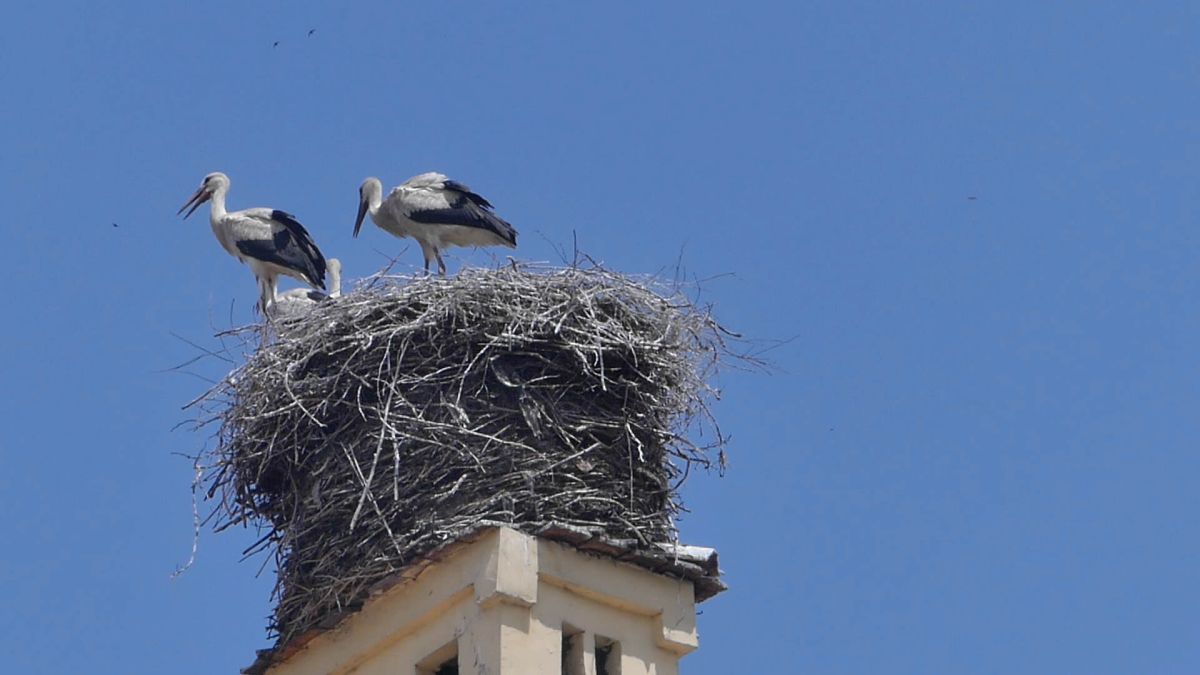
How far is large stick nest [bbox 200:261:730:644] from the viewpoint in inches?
497

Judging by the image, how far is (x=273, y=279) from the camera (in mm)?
18609

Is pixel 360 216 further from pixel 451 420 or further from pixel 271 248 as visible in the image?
pixel 451 420

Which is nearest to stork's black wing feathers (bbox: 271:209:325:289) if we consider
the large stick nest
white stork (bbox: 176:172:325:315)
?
white stork (bbox: 176:172:325:315)

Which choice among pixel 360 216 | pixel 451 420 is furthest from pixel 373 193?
pixel 451 420

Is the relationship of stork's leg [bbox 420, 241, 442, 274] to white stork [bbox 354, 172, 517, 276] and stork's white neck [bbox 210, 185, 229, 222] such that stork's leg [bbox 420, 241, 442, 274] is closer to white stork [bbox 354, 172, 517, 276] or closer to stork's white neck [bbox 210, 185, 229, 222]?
white stork [bbox 354, 172, 517, 276]

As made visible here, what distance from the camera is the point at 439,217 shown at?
17594 millimetres

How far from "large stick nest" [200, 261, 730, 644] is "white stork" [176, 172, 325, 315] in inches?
173

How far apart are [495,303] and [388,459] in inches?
43.8

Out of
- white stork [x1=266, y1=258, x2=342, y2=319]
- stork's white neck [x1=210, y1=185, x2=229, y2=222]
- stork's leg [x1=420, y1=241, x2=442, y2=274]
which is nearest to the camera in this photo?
white stork [x1=266, y1=258, x2=342, y2=319]

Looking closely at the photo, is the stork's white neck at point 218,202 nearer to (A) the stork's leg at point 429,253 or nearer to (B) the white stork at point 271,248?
(B) the white stork at point 271,248

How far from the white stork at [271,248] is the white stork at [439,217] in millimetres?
626

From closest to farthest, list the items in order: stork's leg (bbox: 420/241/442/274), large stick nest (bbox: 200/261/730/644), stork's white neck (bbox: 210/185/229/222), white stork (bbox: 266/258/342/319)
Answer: large stick nest (bbox: 200/261/730/644)
white stork (bbox: 266/258/342/319)
stork's leg (bbox: 420/241/442/274)
stork's white neck (bbox: 210/185/229/222)

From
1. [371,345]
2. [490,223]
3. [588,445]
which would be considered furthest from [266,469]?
[490,223]

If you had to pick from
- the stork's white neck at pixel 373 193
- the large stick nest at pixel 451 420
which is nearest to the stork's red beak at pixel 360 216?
the stork's white neck at pixel 373 193
